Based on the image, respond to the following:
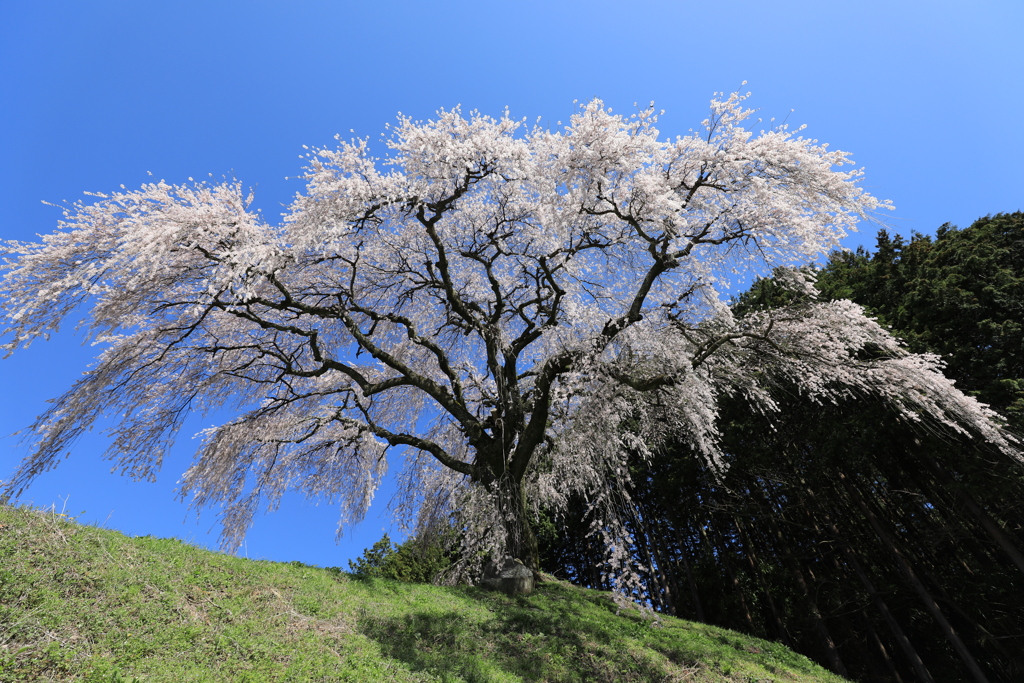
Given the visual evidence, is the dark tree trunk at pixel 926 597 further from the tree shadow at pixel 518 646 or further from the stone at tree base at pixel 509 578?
the stone at tree base at pixel 509 578

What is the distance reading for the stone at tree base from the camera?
8453mm

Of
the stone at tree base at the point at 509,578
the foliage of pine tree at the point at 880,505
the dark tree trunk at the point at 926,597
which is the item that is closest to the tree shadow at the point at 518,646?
the stone at tree base at the point at 509,578

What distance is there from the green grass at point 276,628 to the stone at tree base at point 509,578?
303 mm

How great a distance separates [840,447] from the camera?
12.0 meters

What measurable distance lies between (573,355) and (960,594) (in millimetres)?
13459

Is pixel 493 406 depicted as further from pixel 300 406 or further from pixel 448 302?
pixel 300 406

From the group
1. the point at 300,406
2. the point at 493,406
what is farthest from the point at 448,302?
the point at 300,406

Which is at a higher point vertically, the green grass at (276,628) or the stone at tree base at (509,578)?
the stone at tree base at (509,578)

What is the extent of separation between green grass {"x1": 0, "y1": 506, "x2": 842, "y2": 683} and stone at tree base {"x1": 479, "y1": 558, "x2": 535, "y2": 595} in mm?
303

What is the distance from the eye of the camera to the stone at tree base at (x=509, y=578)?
8.45m

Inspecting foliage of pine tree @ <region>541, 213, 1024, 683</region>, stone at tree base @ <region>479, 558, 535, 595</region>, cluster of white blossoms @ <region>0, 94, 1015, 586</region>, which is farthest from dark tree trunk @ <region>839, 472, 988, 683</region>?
stone at tree base @ <region>479, 558, 535, 595</region>

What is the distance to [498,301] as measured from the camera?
32.4ft

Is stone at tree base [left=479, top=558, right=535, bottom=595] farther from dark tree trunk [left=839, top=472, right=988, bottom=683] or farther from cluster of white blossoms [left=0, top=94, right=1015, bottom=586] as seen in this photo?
dark tree trunk [left=839, top=472, right=988, bottom=683]

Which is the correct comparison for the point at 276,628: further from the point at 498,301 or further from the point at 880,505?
the point at 880,505
